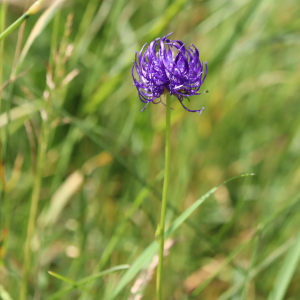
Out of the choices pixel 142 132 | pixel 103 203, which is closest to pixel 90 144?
pixel 103 203

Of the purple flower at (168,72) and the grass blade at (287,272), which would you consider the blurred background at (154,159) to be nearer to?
the grass blade at (287,272)

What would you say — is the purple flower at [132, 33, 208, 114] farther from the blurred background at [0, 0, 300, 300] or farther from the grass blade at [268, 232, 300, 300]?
the grass blade at [268, 232, 300, 300]

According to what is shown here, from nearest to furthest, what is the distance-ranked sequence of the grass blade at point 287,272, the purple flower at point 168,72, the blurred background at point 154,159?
the purple flower at point 168,72, the grass blade at point 287,272, the blurred background at point 154,159

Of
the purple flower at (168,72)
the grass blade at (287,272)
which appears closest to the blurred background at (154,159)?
the grass blade at (287,272)

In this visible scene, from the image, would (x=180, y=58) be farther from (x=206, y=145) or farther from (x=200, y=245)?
(x=206, y=145)

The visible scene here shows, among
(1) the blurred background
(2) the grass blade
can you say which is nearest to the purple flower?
(1) the blurred background

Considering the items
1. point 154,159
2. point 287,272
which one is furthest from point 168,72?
point 154,159

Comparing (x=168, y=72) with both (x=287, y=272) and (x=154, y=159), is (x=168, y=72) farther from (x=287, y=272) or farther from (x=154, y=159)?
(x=154, y=159)

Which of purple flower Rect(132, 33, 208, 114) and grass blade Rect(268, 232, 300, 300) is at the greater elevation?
purple flower Rect(132, 33, 208, 114)

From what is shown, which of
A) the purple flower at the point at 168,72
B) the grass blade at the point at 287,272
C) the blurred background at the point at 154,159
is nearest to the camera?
the purple flower at the point at 168,72
